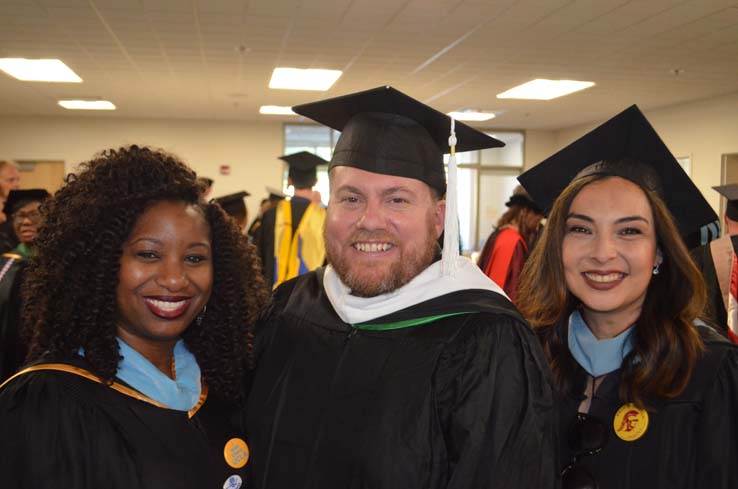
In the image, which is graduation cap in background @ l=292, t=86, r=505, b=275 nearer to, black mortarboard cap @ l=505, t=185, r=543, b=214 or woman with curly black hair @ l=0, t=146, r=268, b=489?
woman with curly black hair @ l=0, t=146, r=268, b=489

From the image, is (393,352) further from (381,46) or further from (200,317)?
(381,46)

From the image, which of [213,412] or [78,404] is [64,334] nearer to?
[78,404]

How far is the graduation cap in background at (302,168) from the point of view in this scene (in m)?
6.32

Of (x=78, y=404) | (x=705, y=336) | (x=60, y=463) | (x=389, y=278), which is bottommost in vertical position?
(x=60, y=463)

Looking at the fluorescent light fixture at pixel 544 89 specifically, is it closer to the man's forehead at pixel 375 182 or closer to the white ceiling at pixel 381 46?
the white ceiling at pixel 381 46

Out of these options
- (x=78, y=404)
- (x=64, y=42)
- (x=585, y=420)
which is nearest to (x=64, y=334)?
(x=78, y=404)

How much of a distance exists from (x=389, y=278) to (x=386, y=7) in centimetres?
488

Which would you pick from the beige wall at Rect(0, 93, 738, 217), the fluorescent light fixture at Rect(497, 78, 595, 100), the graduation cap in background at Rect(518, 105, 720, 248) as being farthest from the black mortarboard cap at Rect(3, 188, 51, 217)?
the beige wall at Rect(0, 93, 738, 217)

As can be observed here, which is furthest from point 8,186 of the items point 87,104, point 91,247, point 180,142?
point 180,142

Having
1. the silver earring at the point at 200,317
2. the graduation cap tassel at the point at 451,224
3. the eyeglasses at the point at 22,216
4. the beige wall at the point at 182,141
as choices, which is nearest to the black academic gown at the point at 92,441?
the silver earring at the point at 200,317

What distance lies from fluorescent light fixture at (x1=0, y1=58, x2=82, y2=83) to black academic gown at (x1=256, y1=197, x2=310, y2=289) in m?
4.54

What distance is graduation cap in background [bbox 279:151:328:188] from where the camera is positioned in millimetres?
6320

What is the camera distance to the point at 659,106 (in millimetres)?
12148

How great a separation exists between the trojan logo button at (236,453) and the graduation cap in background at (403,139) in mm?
784
